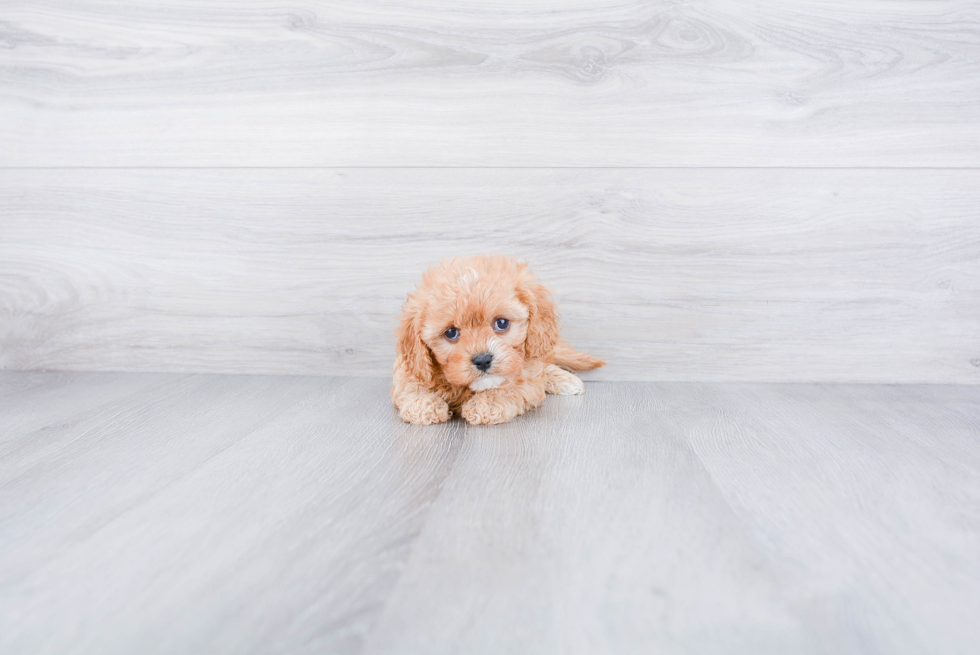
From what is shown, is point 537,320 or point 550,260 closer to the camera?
point 537,320

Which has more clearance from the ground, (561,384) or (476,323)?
(476,323)

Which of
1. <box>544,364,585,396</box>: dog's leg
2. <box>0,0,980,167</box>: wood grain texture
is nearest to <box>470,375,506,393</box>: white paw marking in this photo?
<box>544,364,585,396</box>: dog's leg

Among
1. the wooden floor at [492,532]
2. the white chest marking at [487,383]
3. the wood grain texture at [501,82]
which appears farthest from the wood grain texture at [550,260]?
the white chest marking at [487,383]

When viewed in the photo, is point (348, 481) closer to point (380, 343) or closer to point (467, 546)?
point (467, 546)

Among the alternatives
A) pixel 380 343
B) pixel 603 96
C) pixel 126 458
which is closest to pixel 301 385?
pixel 380 343

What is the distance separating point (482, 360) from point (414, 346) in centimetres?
14

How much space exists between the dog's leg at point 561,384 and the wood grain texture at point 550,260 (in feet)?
0.47

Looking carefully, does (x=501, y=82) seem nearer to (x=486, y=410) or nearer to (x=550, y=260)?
(x=550, y=260)

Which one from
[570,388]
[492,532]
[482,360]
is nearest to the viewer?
[492,532]

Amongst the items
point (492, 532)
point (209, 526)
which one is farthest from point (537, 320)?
point (209, 526)

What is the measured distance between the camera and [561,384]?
50.0 inches

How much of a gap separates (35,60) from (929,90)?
84.5 inches

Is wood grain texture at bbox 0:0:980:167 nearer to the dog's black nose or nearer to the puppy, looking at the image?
the puppy

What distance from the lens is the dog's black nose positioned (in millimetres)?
974
